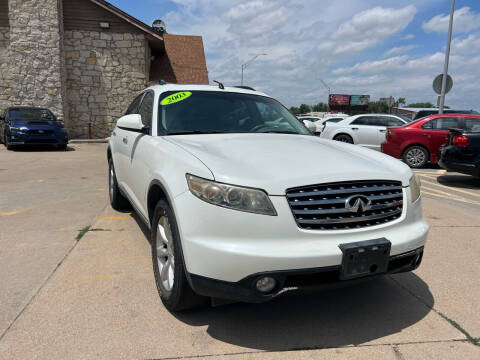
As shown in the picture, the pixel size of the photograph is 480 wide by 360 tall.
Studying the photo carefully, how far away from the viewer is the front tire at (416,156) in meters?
11.1

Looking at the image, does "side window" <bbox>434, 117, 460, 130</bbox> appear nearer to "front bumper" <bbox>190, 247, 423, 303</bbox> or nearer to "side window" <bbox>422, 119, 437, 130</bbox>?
"side window" <bbox>422, 119, 437, 130</bbox>

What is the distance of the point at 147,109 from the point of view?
406 cm

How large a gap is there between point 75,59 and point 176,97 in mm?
16291

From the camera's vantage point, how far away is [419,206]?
2822 mm

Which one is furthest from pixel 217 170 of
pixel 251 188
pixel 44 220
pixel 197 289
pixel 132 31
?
pixel 132 31

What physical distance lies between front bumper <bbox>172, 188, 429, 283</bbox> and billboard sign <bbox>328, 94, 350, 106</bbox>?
9306 cm

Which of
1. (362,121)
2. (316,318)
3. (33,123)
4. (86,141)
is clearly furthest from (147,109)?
(86,141)

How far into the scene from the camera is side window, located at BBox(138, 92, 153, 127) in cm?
379

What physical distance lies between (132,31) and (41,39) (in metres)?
3.90

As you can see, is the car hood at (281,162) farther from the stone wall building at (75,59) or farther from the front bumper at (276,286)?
the stone wall building at (75,59)

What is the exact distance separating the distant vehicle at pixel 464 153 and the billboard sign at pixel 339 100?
86144 mm

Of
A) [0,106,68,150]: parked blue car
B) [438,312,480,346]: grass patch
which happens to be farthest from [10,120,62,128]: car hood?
[438,312,480,346]: grass patch

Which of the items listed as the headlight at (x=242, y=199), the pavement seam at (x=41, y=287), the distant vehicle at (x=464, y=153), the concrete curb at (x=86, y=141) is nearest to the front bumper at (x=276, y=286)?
the headlight at (x=242, y=199)

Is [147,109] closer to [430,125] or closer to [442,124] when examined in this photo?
[430,125]
